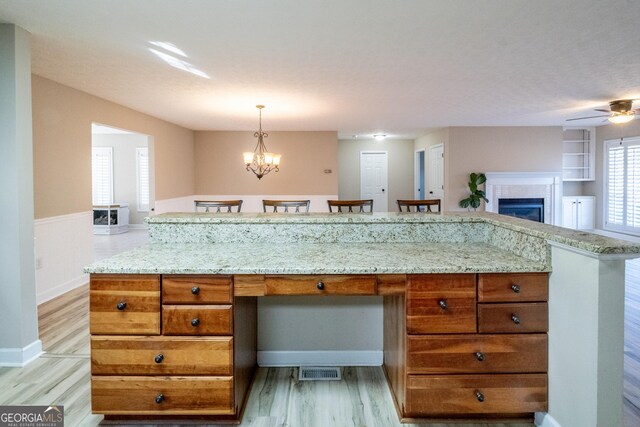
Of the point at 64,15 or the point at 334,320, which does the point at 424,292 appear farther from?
the point at 64,15

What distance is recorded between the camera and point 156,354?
5.97 ft

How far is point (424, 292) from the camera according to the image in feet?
6.03

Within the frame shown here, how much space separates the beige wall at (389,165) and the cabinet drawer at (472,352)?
911cm

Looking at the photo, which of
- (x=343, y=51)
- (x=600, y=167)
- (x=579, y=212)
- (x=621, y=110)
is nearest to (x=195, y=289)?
(x=343, y=51)

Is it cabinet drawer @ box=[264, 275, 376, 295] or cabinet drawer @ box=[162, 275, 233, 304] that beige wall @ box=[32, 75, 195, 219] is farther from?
cabinet drawer @ box=[264, 275, 376, 295]

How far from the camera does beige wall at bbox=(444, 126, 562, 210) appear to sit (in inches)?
318

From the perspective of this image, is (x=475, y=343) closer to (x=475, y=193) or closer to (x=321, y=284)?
(x=321, y=284)

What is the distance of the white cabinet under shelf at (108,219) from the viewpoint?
9.14 meters

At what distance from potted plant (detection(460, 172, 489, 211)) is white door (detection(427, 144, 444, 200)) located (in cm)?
67

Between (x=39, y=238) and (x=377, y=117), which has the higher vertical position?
(x=377, y=117)

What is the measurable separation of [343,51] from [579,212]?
24.4 ft

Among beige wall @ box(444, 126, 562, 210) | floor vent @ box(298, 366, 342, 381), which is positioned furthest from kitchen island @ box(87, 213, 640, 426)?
beige wall @ box(444, 126, 562, 210)

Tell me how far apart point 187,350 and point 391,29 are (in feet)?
8.15

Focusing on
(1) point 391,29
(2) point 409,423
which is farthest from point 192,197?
(2) point 409,423
